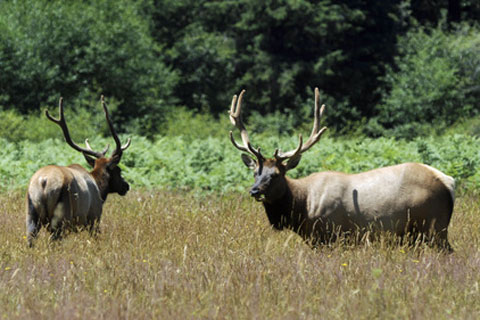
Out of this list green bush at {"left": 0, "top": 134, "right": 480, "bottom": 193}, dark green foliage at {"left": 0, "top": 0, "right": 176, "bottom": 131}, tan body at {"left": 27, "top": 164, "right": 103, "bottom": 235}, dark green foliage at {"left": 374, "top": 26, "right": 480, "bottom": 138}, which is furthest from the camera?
dark green foliage at {"left": 374, "top": 26, "right": 480, "bottom": 138}

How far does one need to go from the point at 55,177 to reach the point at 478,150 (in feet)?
30.5

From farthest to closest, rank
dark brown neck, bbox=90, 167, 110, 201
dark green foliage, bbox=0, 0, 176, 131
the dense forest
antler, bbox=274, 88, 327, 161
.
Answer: the dense forest → dark green foliage, bbox=0, 0, 176, 131 → dark brown neck, bbox=90, 167, 110, 201 → antler, bbox=274, 88, 327, 161

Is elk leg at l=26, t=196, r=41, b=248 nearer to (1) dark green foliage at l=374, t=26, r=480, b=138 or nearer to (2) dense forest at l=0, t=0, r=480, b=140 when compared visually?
(2) dense forest at l=0, t=0, r=480, b=140

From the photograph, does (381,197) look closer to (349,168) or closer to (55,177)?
(55,177)

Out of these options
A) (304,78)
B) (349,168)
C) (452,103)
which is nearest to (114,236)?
(349,168)

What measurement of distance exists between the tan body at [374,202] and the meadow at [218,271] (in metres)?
0.24

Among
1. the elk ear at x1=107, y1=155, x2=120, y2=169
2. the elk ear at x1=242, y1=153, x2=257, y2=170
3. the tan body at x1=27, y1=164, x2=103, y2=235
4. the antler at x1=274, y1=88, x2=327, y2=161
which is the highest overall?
the antler at x1=274, y1=88, x2=327, y2=161

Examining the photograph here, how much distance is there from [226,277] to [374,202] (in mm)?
2473

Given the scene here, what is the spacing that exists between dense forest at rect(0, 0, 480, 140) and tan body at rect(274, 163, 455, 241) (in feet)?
66.1

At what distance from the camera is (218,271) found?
6.45 meters

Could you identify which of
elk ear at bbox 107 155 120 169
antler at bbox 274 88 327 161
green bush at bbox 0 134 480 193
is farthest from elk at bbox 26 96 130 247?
green bush at bbox 0 134 480 193

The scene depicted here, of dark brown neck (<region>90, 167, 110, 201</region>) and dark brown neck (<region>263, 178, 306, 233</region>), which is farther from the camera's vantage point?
dark brown neck (<region>90, 167, 110, 201</region>)

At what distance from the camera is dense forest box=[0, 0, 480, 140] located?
32469mm

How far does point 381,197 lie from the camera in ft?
26.8
